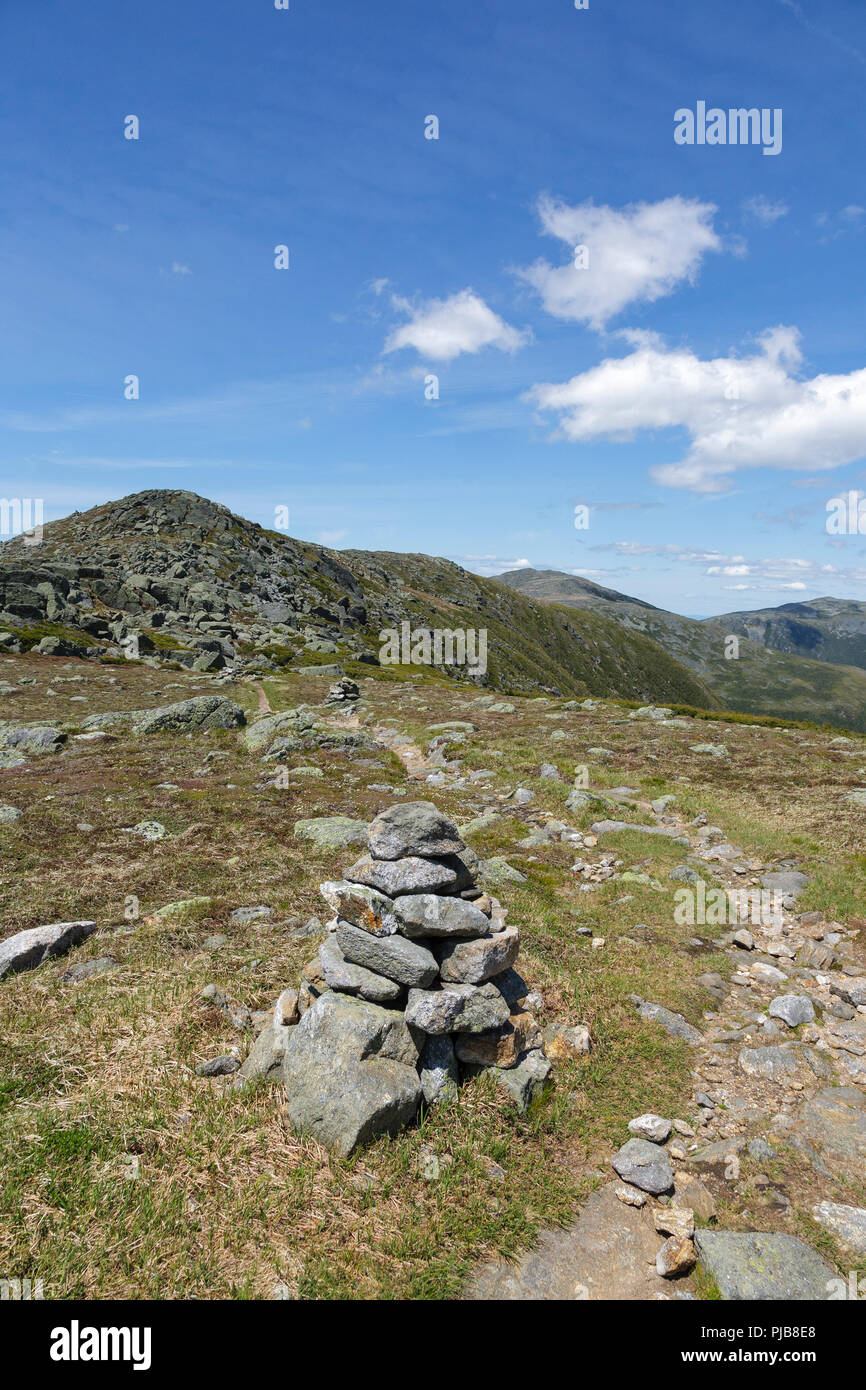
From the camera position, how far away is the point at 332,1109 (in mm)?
8758

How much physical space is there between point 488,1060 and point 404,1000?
1.80 metres

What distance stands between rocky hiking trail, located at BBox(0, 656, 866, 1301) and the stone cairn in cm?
11

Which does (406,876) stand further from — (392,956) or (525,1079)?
(525,1079)

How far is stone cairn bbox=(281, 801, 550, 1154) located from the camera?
8.97 meters

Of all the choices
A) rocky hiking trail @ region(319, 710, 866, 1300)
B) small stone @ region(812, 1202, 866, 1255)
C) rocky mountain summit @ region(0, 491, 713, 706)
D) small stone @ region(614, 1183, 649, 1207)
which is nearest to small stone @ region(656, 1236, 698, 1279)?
rocky hiking trail @ region(319, 710, 866, 1300)

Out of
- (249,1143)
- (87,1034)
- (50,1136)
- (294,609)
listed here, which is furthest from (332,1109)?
(294,609)

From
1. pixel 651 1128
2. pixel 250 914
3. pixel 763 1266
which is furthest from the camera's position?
pixel 250 914

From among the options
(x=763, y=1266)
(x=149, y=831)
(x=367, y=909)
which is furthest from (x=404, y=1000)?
(x=149, y=831)

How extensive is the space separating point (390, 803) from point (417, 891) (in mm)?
16587

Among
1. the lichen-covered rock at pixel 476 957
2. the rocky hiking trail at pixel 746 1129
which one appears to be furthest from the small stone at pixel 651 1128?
the lichen-covered rock at pixel 476 957

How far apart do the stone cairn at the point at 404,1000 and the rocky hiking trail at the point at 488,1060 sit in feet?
0.37

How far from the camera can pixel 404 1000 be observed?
33.6 feet

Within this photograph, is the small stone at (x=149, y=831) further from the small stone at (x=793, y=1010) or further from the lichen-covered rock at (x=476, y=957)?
the small stone at (x=793, y=1010)

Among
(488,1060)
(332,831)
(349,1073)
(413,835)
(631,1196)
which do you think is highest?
(413,835)
